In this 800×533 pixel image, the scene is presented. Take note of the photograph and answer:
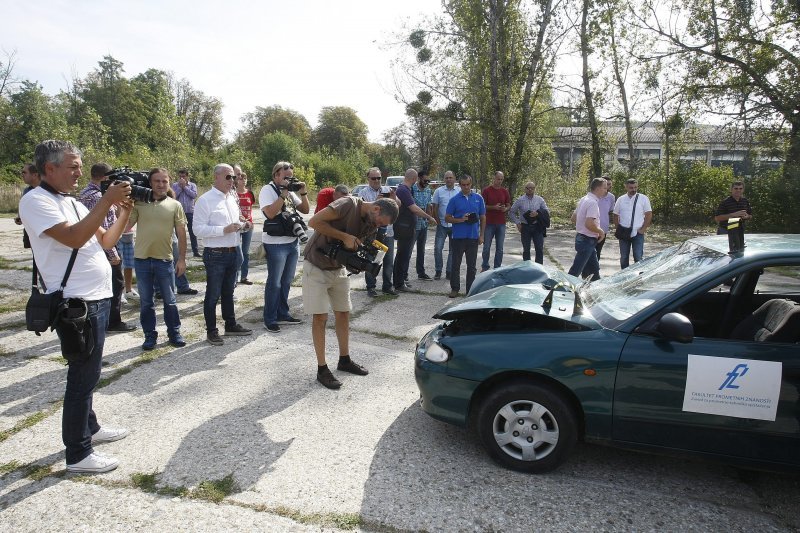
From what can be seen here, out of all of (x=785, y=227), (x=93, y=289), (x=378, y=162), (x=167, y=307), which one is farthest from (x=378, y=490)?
(x=378, y=162)

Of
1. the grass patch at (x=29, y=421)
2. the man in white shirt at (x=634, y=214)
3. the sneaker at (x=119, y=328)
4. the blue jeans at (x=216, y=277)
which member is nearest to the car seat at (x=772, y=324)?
the blue jeans at (x=216, y=277)

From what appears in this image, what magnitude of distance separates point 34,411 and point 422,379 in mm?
3080

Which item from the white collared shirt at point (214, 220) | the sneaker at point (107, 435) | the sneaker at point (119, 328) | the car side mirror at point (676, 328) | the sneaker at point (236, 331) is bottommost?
the sneaker at point (107, 435)

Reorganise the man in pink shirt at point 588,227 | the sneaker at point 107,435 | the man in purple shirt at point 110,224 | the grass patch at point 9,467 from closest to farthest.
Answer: the grass patch at point 9,467, the sneaker at point 107,435, the man in purple shirt at point 110,224, the man in pink shirt at point 588,227

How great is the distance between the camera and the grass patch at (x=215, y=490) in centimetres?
276

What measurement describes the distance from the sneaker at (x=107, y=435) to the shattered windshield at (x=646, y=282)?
336cm

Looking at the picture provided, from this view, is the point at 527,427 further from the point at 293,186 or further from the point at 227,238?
the point at 293,186

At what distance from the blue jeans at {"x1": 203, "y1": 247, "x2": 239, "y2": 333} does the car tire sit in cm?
350

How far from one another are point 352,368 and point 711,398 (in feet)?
9.60

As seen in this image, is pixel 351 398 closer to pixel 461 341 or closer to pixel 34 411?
pixel 461 341

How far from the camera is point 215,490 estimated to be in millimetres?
2822

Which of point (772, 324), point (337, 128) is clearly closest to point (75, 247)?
point (772, 324)

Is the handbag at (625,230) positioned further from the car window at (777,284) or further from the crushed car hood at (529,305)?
the crushed car hood at (529,305)

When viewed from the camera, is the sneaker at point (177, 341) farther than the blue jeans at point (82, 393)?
Yes
